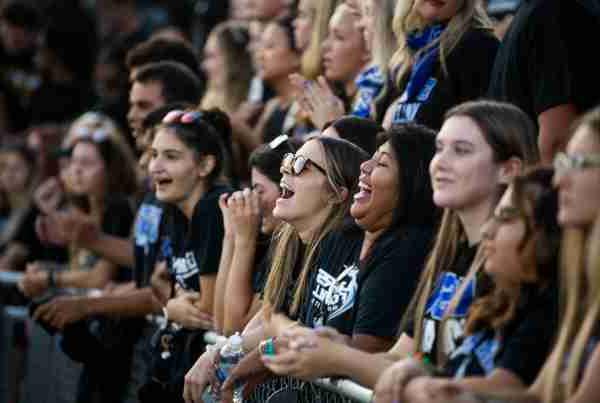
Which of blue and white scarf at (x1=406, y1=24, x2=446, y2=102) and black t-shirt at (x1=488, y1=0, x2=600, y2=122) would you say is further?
blue and white scarf at (x1=406, y1=24, x2=446, y2=102)

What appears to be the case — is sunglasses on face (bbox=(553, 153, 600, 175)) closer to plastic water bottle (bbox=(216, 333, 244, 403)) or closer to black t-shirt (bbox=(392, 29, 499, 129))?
black t-shirt (bbox=(392, 29, 499, 129))

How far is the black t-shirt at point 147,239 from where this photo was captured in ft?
26.3

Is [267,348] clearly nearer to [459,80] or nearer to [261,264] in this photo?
[261,264]

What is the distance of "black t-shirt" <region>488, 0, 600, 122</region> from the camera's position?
570cm

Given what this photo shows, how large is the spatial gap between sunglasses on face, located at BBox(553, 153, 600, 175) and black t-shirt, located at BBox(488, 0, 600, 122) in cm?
158

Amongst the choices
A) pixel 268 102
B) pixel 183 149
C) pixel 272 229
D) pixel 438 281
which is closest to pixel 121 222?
Result: pixel 268 102

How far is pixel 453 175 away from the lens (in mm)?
4797

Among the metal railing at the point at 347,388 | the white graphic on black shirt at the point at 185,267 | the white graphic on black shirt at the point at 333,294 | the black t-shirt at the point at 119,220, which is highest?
the white graphic on black shirt at the point at 333,294

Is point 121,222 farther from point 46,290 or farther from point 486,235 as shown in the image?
point 486,235

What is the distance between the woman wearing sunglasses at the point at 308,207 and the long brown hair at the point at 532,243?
5.57 ft

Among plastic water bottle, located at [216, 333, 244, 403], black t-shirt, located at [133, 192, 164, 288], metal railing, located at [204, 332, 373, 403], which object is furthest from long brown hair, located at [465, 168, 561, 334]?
black t-shirt, located at [133, 192, 164, 288]

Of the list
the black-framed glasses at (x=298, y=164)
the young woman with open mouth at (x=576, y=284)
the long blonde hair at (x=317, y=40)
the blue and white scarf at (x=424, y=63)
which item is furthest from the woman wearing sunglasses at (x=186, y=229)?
the young woman with open mouth at (x=576, y=284)

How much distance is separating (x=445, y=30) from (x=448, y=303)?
200 cm

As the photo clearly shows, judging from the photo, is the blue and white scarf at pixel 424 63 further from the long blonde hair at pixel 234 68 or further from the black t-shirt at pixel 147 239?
the long blonde hair at pixel 234 68
